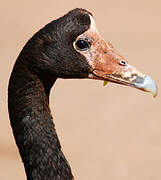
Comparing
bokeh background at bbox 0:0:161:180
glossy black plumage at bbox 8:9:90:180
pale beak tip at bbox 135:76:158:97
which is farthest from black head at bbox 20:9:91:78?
bokeh background at bbox 0:0:161:180

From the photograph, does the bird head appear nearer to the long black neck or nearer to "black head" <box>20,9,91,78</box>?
"black head" <box>20,9,91,78</box>

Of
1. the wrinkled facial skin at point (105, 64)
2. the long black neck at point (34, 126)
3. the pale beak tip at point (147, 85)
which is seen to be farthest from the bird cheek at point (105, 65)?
the long black neck at point (34, 126)

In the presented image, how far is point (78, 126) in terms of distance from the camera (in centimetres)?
728

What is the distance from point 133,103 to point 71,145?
0.89m

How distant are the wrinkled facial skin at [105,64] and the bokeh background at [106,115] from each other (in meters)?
2.97

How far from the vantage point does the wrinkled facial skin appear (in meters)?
3.84

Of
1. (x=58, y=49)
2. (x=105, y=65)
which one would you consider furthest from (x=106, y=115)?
(x=58, y=49)

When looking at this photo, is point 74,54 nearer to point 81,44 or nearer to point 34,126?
point 81,44

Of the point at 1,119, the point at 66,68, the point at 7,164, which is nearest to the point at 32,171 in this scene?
the point at 66,68

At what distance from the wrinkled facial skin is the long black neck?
27 centimetres

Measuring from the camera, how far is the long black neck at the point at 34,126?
12.4ft

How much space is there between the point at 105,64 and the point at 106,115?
3.58 m

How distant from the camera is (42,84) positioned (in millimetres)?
3838

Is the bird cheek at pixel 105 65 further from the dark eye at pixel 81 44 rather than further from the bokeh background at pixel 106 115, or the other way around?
the bokeh background at pixel 106 115
